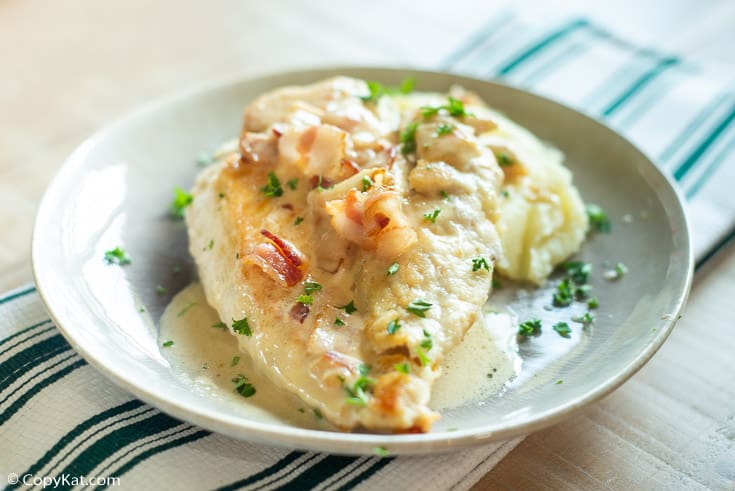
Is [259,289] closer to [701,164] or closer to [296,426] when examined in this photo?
[296,426]

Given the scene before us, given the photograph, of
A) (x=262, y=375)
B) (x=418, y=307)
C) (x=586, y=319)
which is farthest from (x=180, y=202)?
(x=586, y=319)

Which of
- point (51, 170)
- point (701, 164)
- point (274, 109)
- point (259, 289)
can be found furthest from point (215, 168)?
point (701, 164)

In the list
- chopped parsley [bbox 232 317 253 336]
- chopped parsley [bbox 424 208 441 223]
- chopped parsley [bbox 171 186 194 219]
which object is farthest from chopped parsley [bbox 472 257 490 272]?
chopped parsley [bbox 171 186 194 219]

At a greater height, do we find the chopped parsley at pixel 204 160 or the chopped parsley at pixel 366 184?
the chopped parsley at pixel 366 184

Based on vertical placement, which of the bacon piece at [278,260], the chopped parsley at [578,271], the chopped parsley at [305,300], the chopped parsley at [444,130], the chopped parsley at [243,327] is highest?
the chopped parsley at [444,130]

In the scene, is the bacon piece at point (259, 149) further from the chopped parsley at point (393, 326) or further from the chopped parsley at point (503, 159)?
the chopped parsley at point (393, 326)

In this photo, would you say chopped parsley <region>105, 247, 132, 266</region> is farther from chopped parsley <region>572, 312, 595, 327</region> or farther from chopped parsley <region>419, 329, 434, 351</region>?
chopped parsley <region>572, 312, 595, 327</region>

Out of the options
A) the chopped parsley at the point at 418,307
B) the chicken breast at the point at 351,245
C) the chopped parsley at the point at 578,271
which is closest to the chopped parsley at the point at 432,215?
the chicken breast at the point at 351,245

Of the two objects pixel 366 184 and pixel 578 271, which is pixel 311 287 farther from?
pixel 578 271
